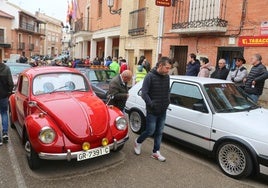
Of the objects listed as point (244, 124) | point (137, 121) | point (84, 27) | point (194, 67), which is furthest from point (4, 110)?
point (84, 27)

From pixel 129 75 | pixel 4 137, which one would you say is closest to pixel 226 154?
pixel 129 75

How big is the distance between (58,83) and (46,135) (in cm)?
160

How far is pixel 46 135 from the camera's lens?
4246 millimetres

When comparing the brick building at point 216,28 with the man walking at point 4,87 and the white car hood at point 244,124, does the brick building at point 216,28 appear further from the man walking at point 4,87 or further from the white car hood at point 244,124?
the man walking at point 4,87

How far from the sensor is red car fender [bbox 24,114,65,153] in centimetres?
420

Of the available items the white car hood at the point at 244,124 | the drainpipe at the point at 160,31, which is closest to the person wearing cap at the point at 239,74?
the white car hood at the point at 244,124

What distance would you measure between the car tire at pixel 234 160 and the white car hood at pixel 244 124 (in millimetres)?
219

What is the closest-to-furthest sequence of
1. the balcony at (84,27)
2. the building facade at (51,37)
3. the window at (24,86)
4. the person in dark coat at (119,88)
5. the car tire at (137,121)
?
1. the window at (24,86)
2. the person in dark coat at (119,88)
3. the car tire at (137,121)
4. the balcony at (84,27)
5. the building facade at (51,37)

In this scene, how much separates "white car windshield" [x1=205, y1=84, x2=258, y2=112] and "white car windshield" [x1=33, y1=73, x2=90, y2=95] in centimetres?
248

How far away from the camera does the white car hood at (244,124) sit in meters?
4.34

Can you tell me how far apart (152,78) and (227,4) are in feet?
20.9

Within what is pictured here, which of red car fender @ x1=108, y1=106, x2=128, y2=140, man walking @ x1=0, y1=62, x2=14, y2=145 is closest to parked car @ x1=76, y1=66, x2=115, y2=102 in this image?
man walking @ x1=0, y1=62, x2=14, y2=145

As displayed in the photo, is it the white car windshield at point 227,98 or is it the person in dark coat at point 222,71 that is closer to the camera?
the white car windshield at point 227,98

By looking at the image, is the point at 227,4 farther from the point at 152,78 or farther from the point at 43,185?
the point at 43,185
